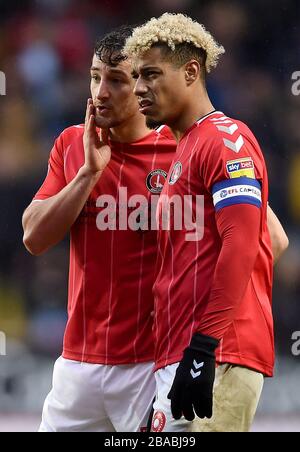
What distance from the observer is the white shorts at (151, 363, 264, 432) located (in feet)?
9.30

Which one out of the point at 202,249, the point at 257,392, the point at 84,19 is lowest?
the point at 257,392

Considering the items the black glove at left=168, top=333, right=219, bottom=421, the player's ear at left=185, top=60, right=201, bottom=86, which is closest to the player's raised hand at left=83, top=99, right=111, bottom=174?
the player's ear at left=185, top=60, right=201, bottom=86

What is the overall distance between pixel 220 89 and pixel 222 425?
12.1ft

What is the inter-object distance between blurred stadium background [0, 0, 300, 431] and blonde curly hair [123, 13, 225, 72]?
2.74 meters

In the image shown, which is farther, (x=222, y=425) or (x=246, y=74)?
(x=246, y=74)

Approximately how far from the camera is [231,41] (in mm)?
6457

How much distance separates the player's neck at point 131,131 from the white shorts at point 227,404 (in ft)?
3.04

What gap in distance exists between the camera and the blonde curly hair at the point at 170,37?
3088 millimetres

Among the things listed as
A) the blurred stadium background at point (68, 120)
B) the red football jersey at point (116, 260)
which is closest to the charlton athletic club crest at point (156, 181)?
the red football jersey at point (116, 260)

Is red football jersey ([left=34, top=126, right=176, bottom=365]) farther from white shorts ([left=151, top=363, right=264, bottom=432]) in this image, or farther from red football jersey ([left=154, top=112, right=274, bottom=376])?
white shorts ([left=151, top=363, right=264, bottom=432])

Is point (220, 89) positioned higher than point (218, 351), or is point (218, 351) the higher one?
point (220, 89)

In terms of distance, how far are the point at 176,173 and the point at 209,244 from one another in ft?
0.80

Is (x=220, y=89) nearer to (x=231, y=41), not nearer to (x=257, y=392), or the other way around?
(x=231, y=41)
